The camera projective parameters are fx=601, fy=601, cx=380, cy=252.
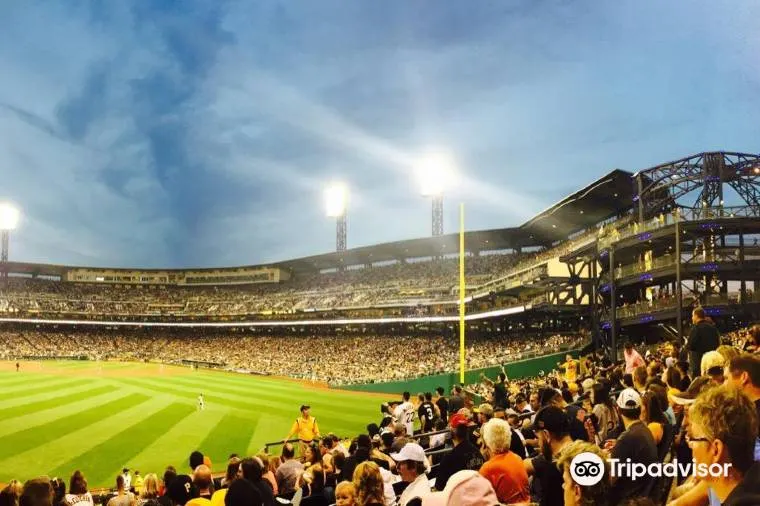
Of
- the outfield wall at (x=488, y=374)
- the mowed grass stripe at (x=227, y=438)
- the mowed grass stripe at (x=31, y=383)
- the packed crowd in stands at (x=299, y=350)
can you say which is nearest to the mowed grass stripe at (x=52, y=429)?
the mowed grass stripe at (x=227, y=438)

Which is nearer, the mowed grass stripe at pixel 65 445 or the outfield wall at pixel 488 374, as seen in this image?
the mowed grass stripe at pixel 65 445

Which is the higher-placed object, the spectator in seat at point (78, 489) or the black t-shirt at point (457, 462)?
the black t-shirt at point (457, 462)

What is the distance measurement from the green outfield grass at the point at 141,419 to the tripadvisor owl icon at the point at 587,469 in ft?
57.9

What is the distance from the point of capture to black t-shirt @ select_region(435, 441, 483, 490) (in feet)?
18.6

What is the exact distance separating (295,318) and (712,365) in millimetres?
63210

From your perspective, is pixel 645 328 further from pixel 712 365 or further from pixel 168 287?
pixel 168 287

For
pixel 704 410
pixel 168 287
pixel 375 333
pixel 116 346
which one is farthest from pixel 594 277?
pixel 168 287

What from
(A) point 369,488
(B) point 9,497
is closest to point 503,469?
(A) point 369,488

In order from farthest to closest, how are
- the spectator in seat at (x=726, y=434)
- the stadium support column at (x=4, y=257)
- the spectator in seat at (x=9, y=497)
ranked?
the stadium support column at (x=4, y=257) → the spectator in seat at (x=9, y=497) → the spectator in seat at (x=726, y=434)

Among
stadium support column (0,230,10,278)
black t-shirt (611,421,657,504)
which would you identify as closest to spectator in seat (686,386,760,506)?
black t-shirt (611,421,657,504)

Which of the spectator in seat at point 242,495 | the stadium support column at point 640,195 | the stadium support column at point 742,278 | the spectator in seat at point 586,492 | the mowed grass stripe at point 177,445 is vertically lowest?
the mowed grass stripe at point 177,445

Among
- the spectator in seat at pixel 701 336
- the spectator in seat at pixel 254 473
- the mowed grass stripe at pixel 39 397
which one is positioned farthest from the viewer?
the mowed grass stripe at pixel 39 397

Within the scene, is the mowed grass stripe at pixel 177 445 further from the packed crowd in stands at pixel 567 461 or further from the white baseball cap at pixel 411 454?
the white baseball cap at pixel 411 454

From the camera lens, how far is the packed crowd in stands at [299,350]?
42.9 meters
